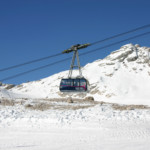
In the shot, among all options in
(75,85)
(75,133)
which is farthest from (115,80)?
(75,133)

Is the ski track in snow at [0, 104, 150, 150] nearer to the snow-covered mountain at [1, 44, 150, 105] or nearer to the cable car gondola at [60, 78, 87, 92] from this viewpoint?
the cable car gondola at [60, 78, 87, 92]

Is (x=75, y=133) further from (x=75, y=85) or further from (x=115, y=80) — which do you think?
(x=115, y=80)

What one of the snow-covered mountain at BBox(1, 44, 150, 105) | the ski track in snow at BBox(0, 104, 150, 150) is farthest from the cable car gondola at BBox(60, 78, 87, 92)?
the snow-covered mountain at BBox(1, 44, 150, 105)

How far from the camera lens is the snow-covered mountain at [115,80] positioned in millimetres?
117381

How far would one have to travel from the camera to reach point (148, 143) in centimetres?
988

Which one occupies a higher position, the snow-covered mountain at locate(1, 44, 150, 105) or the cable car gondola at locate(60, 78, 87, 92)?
the snow-covered mountain at locate(1, 44, 150, 105)

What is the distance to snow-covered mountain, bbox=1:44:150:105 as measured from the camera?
11738cm

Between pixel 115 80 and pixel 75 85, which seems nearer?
pixel 75 85

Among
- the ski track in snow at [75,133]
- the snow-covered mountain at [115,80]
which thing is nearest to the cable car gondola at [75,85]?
the ski track in snow at [75,133]

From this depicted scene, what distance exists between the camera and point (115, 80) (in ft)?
452

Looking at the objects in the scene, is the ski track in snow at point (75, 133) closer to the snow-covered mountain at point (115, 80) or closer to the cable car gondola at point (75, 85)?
the cable car gondola at point (75, 85)

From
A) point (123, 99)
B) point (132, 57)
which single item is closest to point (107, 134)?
point (123, 99)

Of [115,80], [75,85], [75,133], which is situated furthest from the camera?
[115,80]

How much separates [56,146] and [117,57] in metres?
174
